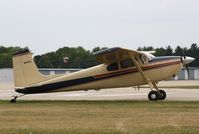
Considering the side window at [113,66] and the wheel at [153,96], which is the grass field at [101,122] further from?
the side window at [113,66]

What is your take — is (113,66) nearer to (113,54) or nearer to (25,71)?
(113,54)

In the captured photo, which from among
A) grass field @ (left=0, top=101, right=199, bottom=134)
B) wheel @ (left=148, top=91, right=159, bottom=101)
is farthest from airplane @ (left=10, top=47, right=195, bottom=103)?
grass field @ (left=0, top=101, right=199, bottom=134)

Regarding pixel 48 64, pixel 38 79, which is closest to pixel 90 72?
pixel 38 79

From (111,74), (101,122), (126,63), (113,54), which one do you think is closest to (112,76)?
(111,74)

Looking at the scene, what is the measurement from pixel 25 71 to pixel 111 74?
4091 mm

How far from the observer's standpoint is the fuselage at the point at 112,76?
77.2ft

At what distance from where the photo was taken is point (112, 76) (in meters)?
23.9

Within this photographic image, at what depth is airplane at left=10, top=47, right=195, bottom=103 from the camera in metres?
23.4

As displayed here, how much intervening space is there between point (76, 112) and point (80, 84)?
756 cm

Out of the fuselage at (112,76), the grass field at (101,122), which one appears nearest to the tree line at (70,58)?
the fuselage at (112,76)

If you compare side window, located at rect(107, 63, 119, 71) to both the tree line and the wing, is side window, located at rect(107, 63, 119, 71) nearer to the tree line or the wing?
the wing

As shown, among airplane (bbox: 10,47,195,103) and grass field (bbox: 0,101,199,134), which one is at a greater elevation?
airplane (bbox: 10,47,195,103)

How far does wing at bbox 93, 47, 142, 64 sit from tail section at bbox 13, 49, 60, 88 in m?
2.96

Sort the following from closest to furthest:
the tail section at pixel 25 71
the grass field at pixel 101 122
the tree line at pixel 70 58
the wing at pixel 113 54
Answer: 1. the grass field at pixel 101 122
2. the wing at pixel 113 54
3. the tail section at pixel 25 71
4. the tree line at pixel 70 58
